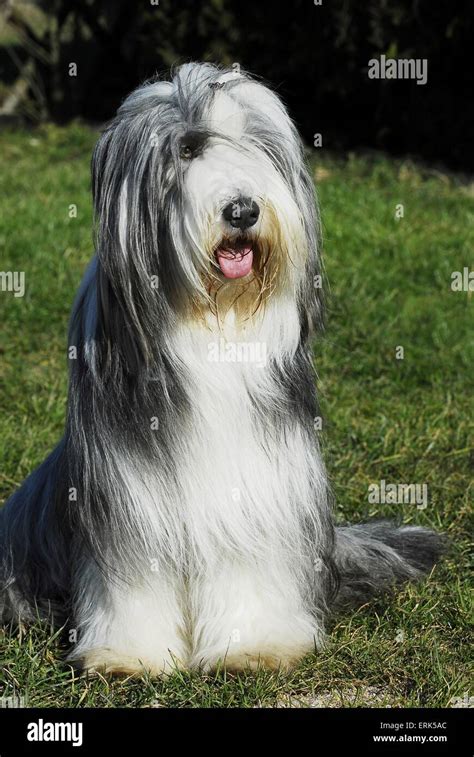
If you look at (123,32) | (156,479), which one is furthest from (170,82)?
(123,32)

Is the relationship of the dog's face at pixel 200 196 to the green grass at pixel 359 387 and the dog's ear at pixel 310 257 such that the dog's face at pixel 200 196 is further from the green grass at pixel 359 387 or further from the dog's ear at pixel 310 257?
the green grass at pixel 359 387

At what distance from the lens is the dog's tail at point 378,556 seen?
4.09 metres

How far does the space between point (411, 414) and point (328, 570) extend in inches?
80.3

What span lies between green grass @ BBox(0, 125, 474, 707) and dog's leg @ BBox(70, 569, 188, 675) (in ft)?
0.19

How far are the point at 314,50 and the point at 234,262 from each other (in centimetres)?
612

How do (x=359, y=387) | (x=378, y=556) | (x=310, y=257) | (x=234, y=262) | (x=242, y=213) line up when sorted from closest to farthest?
(x=242, y=213)
(x=234, y=262)
(x=310, y=257)
(x=378, y=556)
(x=359, y=387)

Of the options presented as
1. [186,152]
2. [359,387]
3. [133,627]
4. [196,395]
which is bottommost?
[133,627]

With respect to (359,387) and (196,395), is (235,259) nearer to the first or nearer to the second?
(196,395)

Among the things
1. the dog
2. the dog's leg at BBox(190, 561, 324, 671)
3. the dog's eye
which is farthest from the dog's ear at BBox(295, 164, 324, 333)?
the dog's leg at BBox(190, 561, 324, 671)

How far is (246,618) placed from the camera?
140 inches

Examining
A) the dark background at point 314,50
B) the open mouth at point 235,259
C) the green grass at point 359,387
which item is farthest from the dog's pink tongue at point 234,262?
the dark background at point 314,50

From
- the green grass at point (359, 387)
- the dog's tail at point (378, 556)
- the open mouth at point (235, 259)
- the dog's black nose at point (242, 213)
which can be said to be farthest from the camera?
the dog's tail at point (378, 556)

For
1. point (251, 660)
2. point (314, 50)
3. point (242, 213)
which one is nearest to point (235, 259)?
point (242, 213)

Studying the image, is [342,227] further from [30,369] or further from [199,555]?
[199,555]
